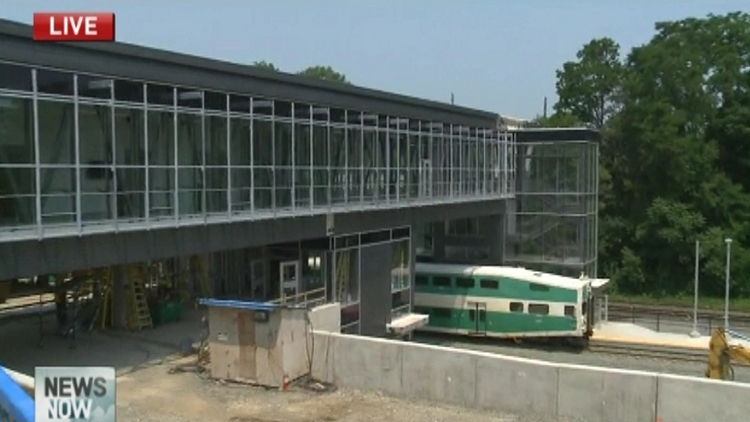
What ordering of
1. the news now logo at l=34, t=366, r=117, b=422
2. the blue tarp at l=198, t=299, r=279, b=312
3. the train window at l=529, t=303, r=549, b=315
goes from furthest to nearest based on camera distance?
the train window at l=529, t=303, r=549, b=315 < the blue tarp at l=198, t=299, r=279, b=312 < the news now logo at l=34, t=366, r=117, b=422

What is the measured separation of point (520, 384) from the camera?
16219mm

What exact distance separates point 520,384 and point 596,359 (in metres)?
14.0

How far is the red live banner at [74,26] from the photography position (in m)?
14.0

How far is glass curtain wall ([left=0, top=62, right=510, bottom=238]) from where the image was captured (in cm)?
1398

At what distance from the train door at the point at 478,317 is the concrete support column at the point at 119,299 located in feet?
47.7

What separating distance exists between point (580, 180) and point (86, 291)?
2258 cm

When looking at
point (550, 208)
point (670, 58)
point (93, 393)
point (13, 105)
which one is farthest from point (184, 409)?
point (670, 58)

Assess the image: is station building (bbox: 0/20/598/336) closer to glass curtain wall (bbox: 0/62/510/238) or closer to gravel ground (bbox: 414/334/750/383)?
glass curtain wall (bbox: 0/62/510/238)

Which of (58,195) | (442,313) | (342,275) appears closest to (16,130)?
(58,195)

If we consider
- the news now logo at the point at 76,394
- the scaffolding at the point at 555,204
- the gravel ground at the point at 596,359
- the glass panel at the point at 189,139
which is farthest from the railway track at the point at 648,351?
the news now logo at the point at 76,394

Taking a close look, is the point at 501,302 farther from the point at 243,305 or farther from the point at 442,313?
the point at 243,305

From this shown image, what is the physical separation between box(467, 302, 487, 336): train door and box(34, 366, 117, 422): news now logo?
25794mm

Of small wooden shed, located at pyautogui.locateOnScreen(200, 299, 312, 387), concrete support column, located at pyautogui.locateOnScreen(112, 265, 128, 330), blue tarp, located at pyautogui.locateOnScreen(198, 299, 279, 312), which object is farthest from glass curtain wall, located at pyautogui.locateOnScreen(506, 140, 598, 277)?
blue tarp, located at pyautogui.locateOnScreen(198, 299, 279, 312)

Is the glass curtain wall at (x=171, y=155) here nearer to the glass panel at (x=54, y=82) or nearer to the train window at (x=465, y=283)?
the glass panel at (x=54, y=82)
